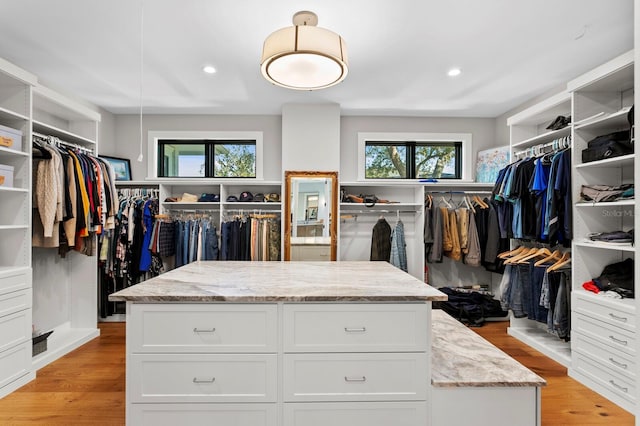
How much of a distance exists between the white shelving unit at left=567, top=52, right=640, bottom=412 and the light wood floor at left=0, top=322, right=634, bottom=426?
172 mm

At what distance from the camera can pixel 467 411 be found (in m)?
1.58

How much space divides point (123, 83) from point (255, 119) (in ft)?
5.50

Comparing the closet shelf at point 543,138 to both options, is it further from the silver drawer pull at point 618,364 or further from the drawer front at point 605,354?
the silver drawer pull at point 618,364

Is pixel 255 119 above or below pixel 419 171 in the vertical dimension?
above

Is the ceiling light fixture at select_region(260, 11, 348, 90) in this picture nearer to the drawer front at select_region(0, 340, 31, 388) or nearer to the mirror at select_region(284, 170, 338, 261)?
the mirror at select_region(284, 170, 338, 261)

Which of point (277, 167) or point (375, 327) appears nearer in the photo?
point (375, 327)

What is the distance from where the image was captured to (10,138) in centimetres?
249

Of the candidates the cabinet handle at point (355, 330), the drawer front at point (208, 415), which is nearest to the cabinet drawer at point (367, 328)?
the cabinet handle at point (355, 330)

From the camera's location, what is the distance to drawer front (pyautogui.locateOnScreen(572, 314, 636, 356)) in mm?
2256

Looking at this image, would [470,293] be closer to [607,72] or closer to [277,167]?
[607,72]

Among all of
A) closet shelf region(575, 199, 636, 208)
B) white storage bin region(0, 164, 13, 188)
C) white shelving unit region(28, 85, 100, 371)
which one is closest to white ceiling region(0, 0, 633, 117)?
white shelving unit region(28, 85, 100, 371)

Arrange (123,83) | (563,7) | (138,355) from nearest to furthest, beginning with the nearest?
(138,355) < (563,7) < (123,83)

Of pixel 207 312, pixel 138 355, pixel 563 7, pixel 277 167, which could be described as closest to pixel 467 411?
pixel 207 312

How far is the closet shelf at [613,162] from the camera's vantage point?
92.3 inches
